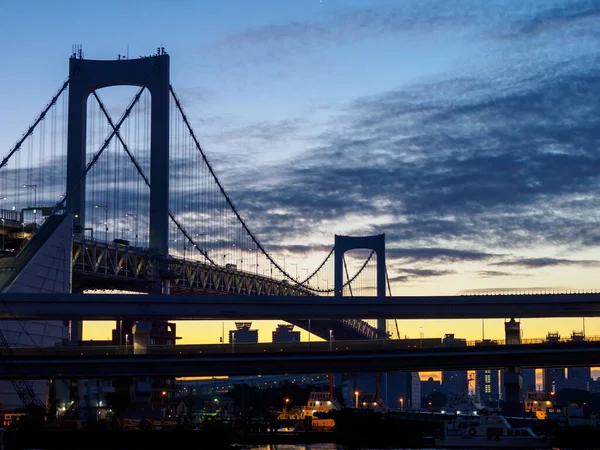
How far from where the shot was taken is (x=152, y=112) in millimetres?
117125

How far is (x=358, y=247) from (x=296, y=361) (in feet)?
338

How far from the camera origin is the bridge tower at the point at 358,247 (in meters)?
178

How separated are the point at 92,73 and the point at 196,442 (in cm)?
4914

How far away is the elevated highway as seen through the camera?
291 feet

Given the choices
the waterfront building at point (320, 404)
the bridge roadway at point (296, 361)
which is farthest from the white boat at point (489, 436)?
the waterfront building at point (320, 404)

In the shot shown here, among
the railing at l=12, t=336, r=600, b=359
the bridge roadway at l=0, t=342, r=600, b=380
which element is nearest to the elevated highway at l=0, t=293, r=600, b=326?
the railing at l=12, t=336, r=600, b=359

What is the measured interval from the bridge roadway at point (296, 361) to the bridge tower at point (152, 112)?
3657 centimetres

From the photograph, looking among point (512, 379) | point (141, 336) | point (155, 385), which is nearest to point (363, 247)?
point (155, 385)

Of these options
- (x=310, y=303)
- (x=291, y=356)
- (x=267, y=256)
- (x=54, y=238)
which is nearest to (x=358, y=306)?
(x=310, y=303)

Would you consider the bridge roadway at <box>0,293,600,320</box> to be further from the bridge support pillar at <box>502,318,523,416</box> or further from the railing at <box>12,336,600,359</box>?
the bridge support pillar at <box>502,318,523,416</box>

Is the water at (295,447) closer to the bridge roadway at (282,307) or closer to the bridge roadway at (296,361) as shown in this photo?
the bridge roadway at (296,361)

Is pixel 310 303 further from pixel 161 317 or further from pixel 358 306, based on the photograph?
pixel 161 317

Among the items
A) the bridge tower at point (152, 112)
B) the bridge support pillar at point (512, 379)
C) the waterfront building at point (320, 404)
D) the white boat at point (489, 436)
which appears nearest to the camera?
the white boat at point (489, 436)

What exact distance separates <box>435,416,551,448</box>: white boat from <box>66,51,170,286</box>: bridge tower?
150 ft
